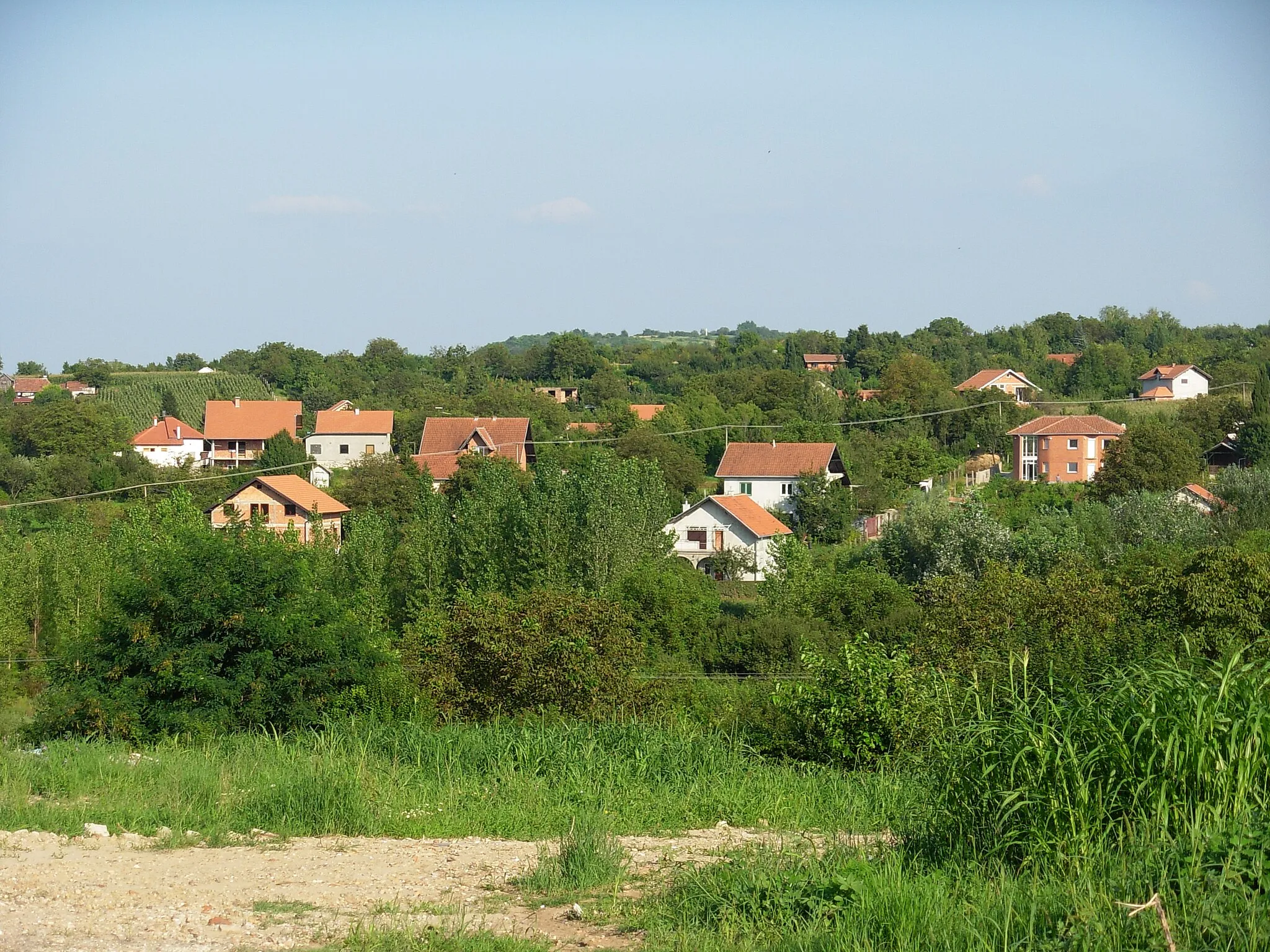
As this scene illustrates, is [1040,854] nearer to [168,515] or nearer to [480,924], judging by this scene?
[480,924]

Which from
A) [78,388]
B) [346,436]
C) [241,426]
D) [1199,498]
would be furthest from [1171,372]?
[78,388]

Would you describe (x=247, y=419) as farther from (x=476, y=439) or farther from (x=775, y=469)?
(x=775, y=469)

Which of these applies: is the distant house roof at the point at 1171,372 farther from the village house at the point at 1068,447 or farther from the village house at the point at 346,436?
the village house at the point at 346,436

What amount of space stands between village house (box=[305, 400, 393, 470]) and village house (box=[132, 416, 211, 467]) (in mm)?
6371

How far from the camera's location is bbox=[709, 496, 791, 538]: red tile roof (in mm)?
47406

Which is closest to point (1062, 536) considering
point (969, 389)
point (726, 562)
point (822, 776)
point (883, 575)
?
point (883, 575)

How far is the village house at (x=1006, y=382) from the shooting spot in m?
81.8

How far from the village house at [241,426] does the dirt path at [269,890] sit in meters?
67.2

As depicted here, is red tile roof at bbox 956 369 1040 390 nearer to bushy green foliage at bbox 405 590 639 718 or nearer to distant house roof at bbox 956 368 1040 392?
distant house roof at bbox 956 368 1040 392

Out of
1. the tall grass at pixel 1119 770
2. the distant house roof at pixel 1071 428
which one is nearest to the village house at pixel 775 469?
the distant house roof at pixel 1071 428

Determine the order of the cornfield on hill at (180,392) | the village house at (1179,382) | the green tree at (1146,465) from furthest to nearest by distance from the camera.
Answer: the cornfield on hill at (180,392), the village house at (1179,382), the green tree at (1146,465)

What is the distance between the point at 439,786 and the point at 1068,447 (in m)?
56.2

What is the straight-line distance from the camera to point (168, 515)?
29.1m

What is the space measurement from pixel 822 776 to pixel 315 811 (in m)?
3.34
